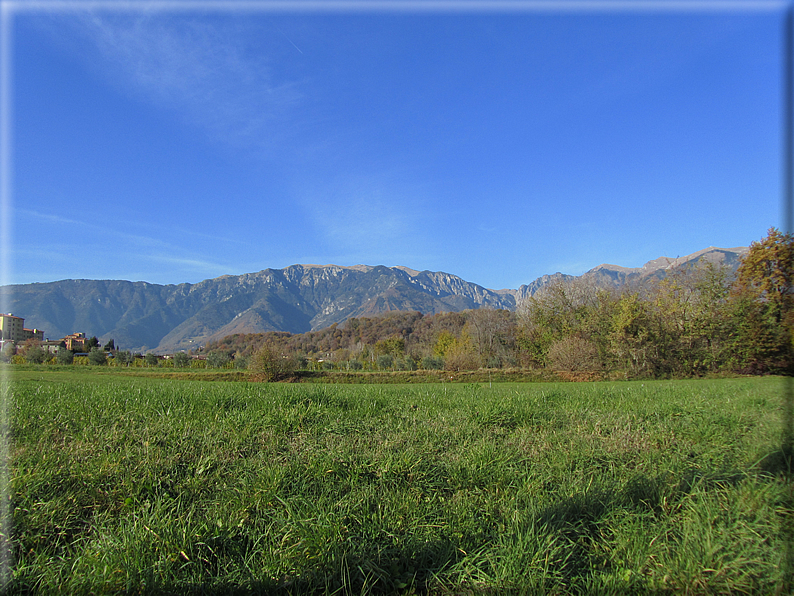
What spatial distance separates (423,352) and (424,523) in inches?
3092

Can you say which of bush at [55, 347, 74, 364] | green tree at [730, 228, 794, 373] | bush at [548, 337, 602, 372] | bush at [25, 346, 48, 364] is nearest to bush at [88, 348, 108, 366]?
bush at [55, 347, 74, 364]

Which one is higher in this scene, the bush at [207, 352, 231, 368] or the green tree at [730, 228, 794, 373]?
the green tree at [730, 228, 794, 373]

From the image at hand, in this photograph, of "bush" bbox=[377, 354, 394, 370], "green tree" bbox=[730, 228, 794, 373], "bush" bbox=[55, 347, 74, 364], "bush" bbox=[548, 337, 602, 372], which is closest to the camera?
"green tree" bbox=[730, 228, 794, 373]

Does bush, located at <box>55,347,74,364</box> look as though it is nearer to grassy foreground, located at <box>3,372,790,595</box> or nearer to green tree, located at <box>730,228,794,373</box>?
grassy foreground, located at <box>3,372,790,595</box>

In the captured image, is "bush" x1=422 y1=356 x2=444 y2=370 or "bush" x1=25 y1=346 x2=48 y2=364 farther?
"bush" x1=422 y1=356 x2=444 y2=370

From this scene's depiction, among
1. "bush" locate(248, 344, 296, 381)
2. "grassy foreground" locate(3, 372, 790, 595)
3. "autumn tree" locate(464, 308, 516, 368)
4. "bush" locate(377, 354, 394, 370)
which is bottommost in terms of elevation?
"bush" locate(377, 354, 394, 370)

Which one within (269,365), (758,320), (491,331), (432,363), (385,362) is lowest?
(385,362)

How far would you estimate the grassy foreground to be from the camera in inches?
107

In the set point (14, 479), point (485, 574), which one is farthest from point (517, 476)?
point (14, 479)

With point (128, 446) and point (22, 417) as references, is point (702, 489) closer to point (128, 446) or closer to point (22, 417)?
point (128, 446)

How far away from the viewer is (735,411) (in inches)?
256

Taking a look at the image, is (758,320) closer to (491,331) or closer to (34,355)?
(491,331)

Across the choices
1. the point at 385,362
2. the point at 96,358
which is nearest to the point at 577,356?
the point at 385,362

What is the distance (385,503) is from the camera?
11.8 ft
